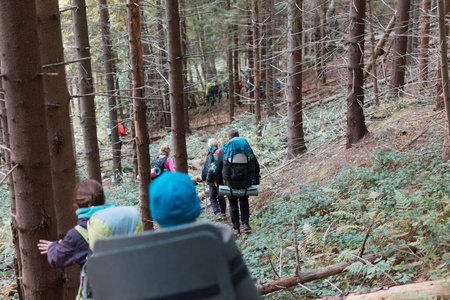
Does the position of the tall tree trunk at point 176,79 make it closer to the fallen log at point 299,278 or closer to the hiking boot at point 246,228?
the hiking boot at point 246,228

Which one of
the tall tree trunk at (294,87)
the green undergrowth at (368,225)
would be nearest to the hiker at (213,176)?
the green undergrowth at (368,225)

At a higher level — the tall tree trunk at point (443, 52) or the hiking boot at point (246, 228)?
the tall tree trunk at point (443, 52)

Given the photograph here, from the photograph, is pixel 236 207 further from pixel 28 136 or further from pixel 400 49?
pixel 400 49

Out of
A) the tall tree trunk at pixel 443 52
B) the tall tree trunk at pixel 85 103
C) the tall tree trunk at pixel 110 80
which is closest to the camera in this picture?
the tall tree trunk at pixel 443 52

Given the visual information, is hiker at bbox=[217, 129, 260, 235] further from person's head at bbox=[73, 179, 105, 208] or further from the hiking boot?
person's head at bbox=[73, 179, 105, 208]

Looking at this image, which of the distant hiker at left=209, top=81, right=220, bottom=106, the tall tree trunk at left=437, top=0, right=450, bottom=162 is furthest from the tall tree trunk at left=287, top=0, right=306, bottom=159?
the distant hiker at left=209, top=81, right=220, bottom=106

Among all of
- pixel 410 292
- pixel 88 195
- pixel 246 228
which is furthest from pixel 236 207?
pixel 88 195

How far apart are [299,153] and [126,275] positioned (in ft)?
37.9

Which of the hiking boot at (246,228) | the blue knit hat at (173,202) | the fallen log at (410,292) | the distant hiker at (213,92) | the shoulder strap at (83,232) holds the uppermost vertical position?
the distant hiker at (213,92)

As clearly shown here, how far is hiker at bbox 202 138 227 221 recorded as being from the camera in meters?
9.78

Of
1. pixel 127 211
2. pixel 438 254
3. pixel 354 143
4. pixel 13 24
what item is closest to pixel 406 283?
pixel 438 254

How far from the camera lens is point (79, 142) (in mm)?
32344

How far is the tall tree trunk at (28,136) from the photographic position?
10.5ft

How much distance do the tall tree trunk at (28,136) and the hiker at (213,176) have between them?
228 inches
